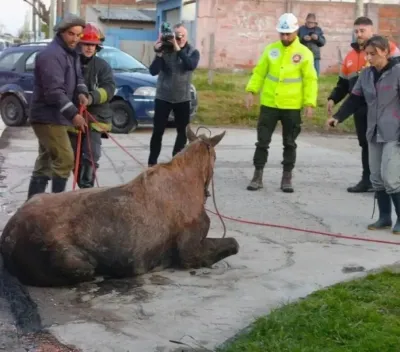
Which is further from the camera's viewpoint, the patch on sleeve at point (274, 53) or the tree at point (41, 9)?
the tree at point (41, 9)

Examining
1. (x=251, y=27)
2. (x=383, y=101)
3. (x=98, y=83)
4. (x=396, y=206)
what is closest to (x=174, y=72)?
(x=98, y=83)

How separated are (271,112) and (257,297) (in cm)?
441

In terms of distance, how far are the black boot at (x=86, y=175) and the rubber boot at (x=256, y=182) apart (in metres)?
2.24

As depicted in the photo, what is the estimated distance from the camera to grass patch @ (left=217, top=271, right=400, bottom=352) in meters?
4.81

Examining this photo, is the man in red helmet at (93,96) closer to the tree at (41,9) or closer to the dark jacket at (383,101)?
the dark jacket at (383,101)

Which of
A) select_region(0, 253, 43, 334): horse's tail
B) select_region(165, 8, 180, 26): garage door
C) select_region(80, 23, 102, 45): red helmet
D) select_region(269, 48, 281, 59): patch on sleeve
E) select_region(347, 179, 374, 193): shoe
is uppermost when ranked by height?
select_region(165, 8, 180, 26): garage door

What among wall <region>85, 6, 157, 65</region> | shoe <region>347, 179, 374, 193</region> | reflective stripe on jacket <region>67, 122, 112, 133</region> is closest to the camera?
reflective stripe on jacket <region>67, 122, 112, 133</region>

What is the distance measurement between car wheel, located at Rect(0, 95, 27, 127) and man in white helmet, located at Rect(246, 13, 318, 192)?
8.50 m

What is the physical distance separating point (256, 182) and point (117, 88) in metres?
7.06

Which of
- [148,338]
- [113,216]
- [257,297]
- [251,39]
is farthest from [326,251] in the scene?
[251,39]

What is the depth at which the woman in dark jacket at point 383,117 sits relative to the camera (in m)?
7.96

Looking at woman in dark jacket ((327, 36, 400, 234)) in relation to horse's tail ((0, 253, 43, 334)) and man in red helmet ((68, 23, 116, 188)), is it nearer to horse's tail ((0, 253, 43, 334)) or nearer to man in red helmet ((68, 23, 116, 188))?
man in red helmet ((68, 23, 116, 188))

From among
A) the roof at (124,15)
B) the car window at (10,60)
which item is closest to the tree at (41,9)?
the roof at (124,15)

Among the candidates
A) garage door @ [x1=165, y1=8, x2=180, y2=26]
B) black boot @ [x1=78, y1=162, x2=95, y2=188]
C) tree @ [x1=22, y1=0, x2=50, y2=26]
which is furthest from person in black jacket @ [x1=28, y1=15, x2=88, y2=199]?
tree @ [x1=22, y1=0, x2=50, y2=26]
